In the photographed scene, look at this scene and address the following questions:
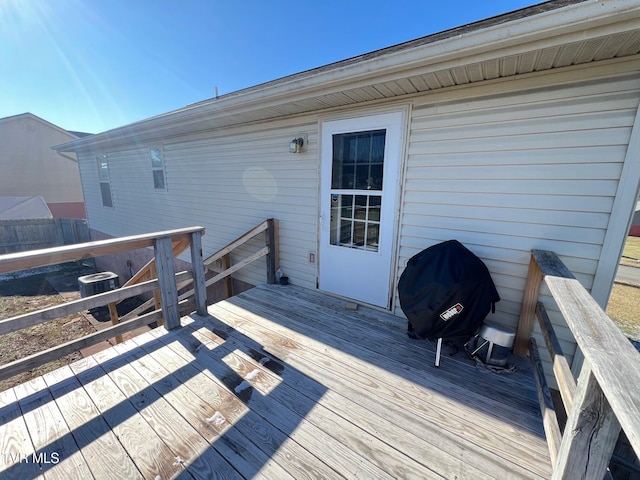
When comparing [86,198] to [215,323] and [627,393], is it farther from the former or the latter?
[627,393]

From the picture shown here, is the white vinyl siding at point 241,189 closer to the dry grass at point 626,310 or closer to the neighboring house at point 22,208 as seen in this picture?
the dry grass at point 626,310

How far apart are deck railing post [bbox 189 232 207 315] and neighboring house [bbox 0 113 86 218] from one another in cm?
1668

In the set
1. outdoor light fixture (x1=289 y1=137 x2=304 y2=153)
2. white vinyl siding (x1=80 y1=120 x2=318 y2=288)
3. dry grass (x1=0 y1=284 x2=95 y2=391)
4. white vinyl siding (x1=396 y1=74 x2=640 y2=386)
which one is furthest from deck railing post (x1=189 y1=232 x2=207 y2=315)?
dry grass (x1=0 y1=284 x2=95 y2=391)

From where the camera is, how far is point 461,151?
7.34ft

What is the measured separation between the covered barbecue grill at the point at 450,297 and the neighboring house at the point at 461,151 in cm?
52

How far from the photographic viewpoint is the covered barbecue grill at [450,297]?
1805 millimetres

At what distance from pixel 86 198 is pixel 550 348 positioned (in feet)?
36.6

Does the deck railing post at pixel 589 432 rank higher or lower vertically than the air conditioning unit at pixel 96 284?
higher

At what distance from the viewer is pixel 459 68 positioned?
1.87 m

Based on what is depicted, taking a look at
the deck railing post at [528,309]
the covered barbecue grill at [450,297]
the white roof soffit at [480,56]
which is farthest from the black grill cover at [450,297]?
the white roof soffit at [480,56]

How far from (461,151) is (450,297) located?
1309 millimetres

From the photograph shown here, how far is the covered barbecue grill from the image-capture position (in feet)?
5.92

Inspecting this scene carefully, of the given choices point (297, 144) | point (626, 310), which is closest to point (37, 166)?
point (297, 144)

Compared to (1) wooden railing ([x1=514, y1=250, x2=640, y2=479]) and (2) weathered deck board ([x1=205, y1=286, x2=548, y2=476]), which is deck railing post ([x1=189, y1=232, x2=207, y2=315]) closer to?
(2) weathered deck board ([x1=205, y1=286, x2=548, y2=476])
